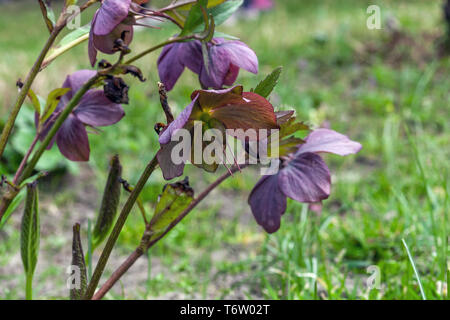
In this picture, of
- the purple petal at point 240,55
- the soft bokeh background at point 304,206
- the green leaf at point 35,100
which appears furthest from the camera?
the soft bokeh background at point 304,206

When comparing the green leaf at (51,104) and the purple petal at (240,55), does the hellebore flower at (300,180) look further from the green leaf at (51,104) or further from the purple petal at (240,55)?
the green leaf at (51,104)

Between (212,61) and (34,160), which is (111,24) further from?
(34,160)

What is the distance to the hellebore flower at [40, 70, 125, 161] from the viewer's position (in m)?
0.73

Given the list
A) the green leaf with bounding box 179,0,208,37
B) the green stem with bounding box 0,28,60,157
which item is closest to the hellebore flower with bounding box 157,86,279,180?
the green leaf with bounding box 179,0,208,37

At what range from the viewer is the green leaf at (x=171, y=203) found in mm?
649

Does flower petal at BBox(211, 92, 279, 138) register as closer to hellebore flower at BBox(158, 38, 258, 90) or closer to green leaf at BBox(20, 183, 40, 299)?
hellebore flower at BBox(158, 38, 258, 90)

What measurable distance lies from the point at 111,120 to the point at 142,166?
4.10ft

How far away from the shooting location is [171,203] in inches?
26.0

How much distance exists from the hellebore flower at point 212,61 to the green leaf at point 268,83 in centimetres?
2

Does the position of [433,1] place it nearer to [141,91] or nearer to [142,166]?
[141,91]

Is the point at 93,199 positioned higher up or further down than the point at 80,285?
higher up

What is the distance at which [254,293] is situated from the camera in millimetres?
1156

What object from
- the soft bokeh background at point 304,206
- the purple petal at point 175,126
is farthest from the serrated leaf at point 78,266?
the soft bokeh background at point 304,206
